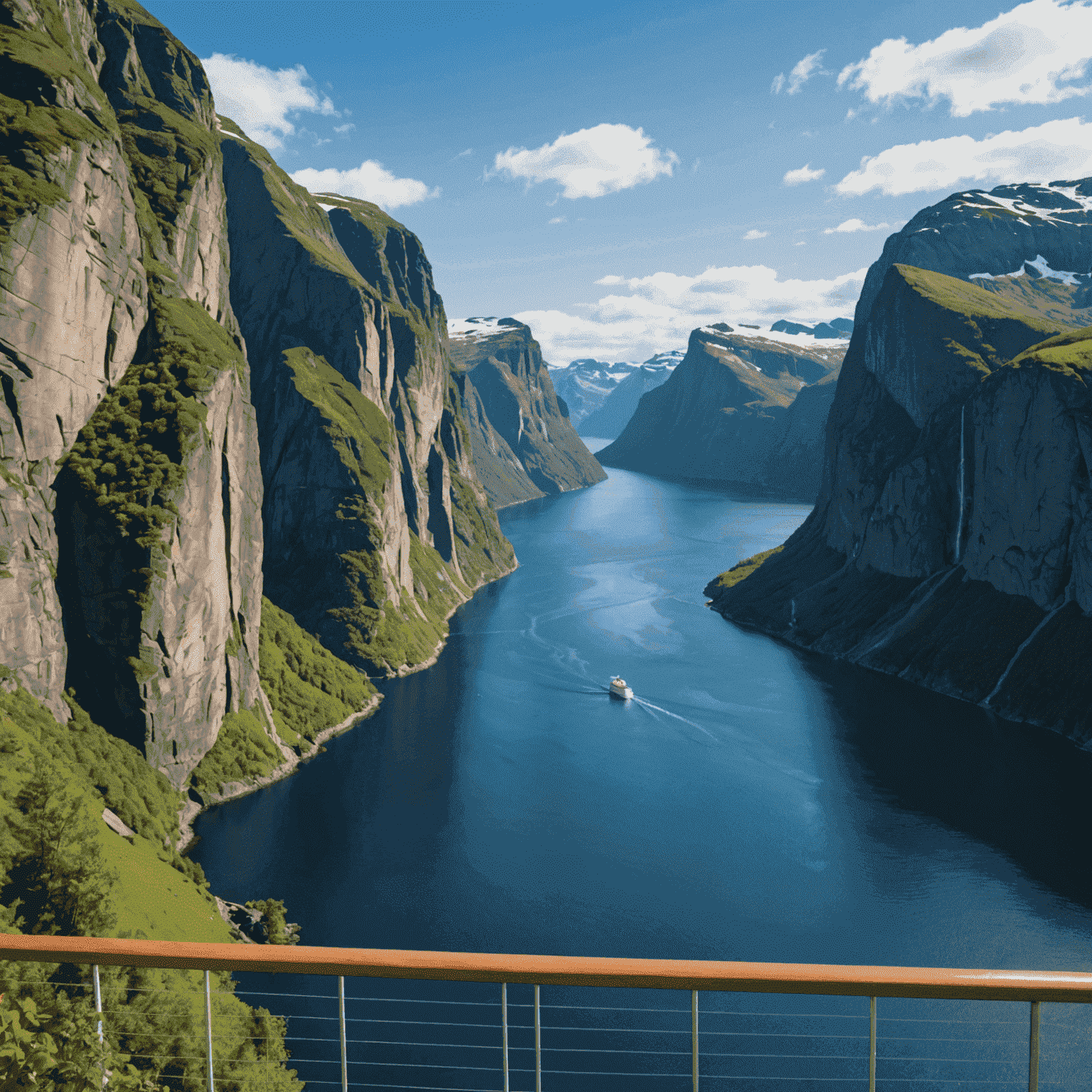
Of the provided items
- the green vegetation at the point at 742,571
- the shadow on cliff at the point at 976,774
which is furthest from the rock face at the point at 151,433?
the shadow on cliff at the point at 976,774

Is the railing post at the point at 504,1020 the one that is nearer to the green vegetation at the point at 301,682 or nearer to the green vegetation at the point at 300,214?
the green vegetation at the point at 301,682

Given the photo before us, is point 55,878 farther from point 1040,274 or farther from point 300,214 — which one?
point 1040,274

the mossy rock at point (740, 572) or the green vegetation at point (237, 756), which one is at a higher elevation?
the mossy rock at point (740, 572)

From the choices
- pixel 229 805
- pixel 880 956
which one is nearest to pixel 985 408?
pixel 880 956

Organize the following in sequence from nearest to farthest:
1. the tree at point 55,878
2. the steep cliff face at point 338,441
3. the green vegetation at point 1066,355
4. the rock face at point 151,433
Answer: the tree at point 55,878, the rock face at point 151,433, the green vegetation at point 1066,355, the steep cliff face at point 338,441

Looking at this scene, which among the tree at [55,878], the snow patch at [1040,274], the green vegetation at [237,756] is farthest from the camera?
the snow patch at [1040,274]

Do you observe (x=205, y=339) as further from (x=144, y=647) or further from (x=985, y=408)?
(x=985, y=408)
